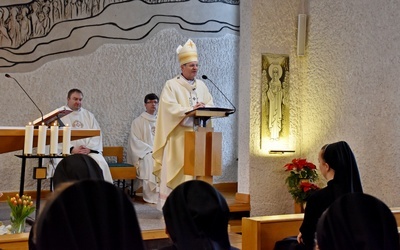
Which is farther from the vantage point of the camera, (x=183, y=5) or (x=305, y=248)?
(x=183, y=5)

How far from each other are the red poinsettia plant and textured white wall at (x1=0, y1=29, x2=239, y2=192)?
2971 millimetres

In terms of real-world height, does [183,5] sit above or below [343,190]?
above

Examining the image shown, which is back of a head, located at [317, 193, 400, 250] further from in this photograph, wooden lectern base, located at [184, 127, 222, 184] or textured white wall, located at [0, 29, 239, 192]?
textured white wall, located at [0, 29, 239, 192]

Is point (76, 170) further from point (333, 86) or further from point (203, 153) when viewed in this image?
point (333, 86)

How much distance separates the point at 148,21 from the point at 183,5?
811 mm

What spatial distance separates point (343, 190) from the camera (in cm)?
490

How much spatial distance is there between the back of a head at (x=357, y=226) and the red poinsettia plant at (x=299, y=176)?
5.84 metres

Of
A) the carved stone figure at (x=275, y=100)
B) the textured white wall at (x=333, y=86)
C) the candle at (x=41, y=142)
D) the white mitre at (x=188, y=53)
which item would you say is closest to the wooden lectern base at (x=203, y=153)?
the white mitre at (x=188, y=53)

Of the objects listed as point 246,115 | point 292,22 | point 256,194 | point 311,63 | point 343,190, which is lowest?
point 256,194

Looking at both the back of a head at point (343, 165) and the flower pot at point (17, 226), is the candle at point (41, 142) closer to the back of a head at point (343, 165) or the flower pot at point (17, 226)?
the flower pot at point (17, 226)

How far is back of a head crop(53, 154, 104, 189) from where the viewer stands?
3.64 metres

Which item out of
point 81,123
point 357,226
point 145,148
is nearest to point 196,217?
point 357,226

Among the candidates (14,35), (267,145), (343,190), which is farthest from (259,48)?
(343,190)

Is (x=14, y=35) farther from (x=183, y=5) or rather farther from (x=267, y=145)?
(x=267, y=145)
